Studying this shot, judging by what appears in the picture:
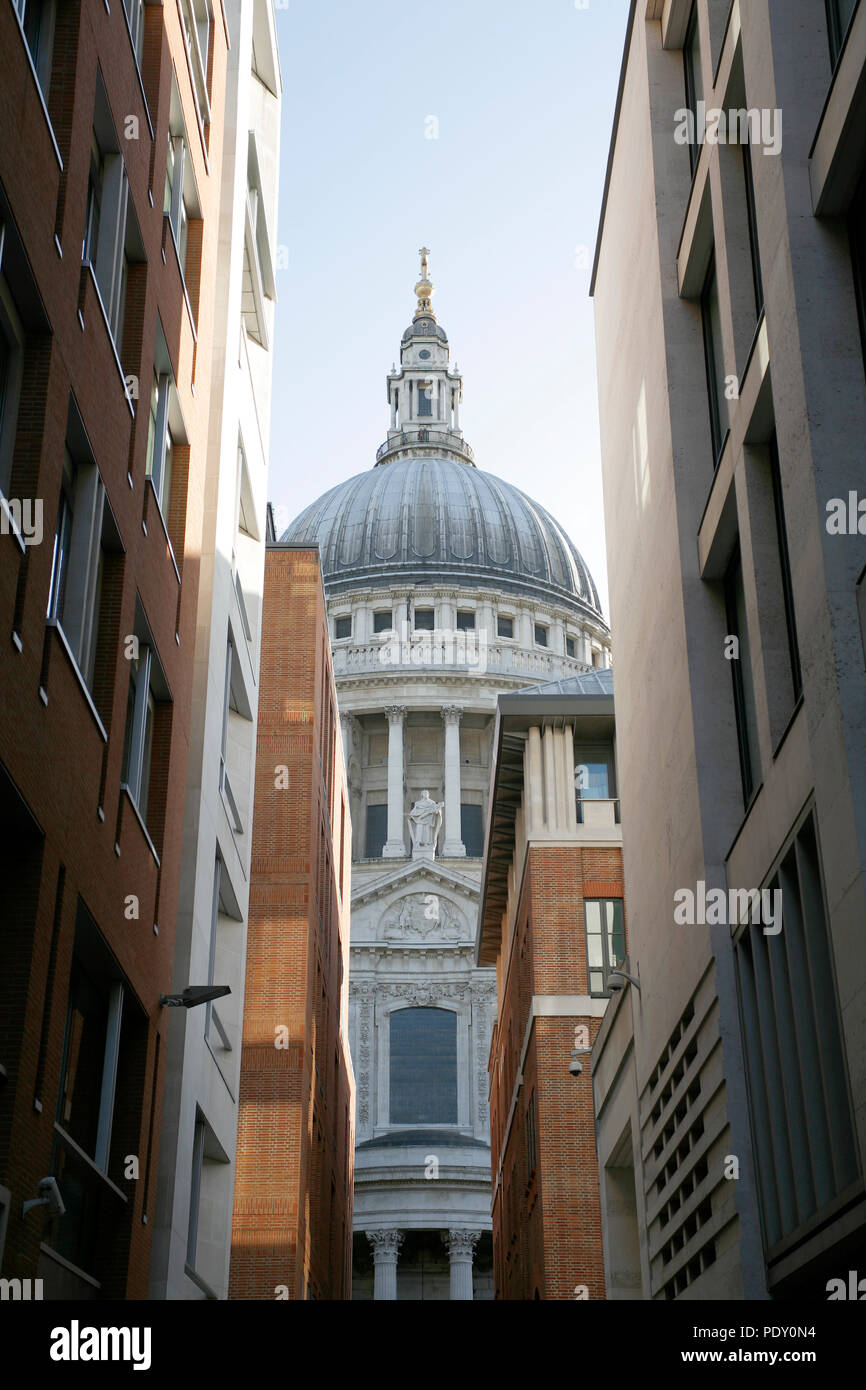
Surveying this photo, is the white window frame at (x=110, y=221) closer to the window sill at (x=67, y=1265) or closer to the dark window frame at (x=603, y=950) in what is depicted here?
the window sill at (x=67, y=1265)

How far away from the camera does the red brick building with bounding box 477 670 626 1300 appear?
35.6 m

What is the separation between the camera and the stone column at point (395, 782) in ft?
318

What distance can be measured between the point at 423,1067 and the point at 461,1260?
10.2 meters

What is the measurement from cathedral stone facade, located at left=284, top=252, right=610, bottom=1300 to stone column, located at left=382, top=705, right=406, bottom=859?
133 mm

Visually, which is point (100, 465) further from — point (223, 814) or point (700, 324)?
point (223, 814)

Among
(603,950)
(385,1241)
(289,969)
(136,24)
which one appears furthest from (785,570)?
(385,1241)

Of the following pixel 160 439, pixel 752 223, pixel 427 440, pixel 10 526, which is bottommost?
pixel 10 526

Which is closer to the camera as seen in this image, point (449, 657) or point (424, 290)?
point (449, 657)

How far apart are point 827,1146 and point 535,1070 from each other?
22.9 metres

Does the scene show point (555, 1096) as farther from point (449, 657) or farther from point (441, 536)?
point (441, 536)

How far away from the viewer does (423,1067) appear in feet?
248

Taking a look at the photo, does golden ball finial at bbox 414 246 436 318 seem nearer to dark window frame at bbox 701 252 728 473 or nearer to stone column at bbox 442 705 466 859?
stone column at bbox 442 705 466 859
